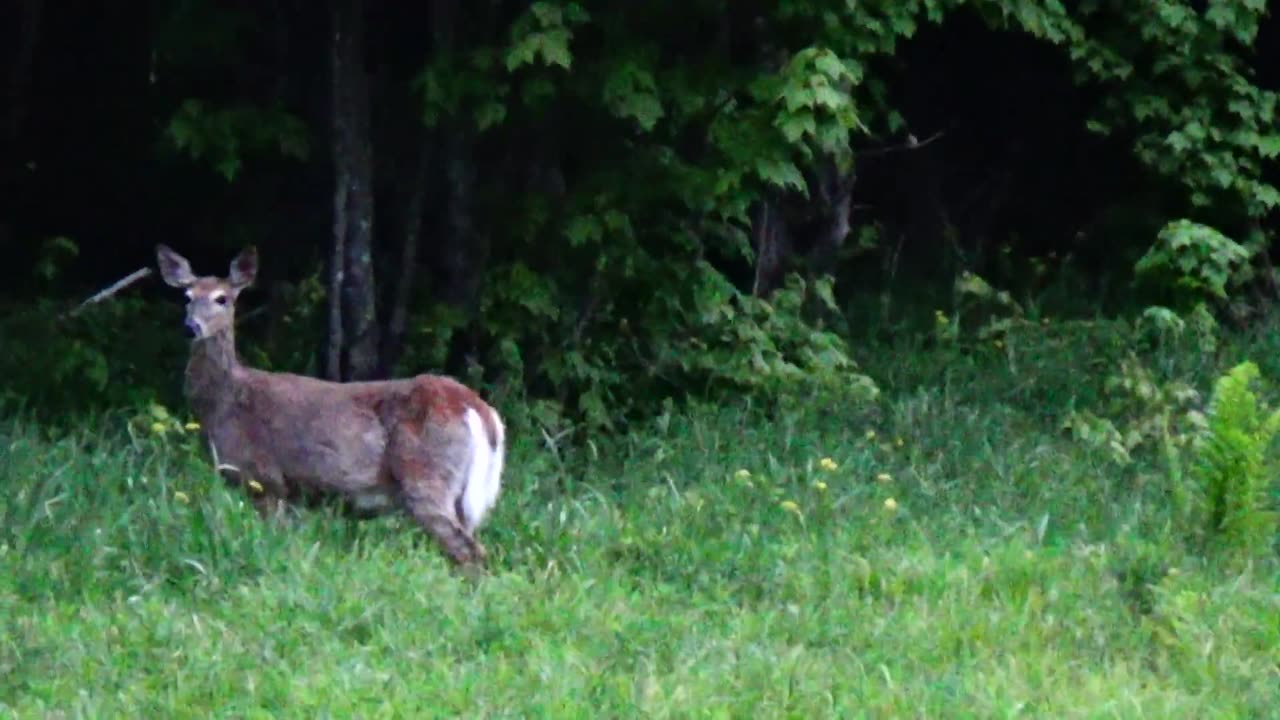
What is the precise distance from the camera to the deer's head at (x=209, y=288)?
9.14m

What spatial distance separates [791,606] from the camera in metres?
7.07

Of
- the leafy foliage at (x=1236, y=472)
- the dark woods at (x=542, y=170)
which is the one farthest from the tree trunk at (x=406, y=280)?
the leafy foliage at (x=1236, y=472)

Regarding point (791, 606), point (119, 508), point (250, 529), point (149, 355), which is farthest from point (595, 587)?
point (149, 355)

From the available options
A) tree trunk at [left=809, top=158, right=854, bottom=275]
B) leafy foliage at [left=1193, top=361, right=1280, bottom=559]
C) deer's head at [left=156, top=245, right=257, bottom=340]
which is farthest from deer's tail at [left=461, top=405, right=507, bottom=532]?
tree trunk at [left=809, top=158, right=854, bottom=275]

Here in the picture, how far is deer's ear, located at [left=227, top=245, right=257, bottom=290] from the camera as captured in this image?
9250mm

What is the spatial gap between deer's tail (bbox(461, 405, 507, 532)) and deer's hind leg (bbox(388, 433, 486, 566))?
0.04m

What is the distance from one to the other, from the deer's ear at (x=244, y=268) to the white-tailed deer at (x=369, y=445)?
57 centimetres

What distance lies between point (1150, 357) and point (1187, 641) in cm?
442

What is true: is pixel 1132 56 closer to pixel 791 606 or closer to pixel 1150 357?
pixel 1150 357

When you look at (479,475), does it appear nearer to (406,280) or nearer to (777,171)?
(777,171)

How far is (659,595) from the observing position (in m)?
7.32

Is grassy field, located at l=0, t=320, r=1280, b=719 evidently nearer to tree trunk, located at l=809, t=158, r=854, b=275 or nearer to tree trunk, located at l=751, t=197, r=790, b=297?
tree trunk, located at l=751, t=197, r=790, b=297

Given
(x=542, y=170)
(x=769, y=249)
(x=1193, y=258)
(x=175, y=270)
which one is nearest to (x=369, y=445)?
(x=175, y=270)

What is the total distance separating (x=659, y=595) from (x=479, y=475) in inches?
46.9
